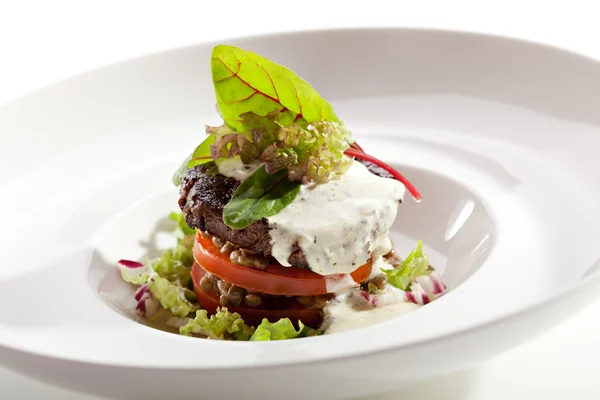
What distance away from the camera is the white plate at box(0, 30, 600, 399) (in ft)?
10.5

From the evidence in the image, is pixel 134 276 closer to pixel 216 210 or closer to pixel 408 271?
pixel 216 210

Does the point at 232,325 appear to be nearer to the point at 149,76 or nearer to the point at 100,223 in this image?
the point at 100,223

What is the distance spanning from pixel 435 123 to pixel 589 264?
1.91 metres

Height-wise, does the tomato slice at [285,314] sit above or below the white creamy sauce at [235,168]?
below

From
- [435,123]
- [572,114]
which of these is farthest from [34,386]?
[572,114]

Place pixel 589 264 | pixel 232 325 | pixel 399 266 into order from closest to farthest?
pixel 589 264, pixel 232 325, pixel 399 266

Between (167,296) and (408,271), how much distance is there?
1.32 meters

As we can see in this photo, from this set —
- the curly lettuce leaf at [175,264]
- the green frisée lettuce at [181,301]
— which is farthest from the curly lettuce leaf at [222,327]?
the curly lettuce leaf at [175,264]

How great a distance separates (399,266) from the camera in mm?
4781

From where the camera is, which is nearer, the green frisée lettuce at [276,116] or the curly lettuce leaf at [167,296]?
the green frisée lettuce at [276,116]

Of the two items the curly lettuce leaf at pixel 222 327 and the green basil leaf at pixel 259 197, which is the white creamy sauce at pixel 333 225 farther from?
the curly lettuce leaf at pixel 222 327

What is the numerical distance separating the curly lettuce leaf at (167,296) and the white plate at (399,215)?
191 millimetres

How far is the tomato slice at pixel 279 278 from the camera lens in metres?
4.31

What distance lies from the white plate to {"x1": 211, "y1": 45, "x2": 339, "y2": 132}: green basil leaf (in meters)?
1.16
